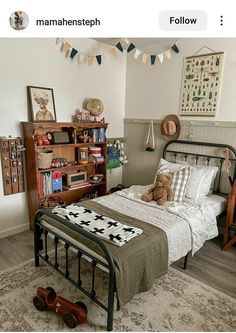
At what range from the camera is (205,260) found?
7.93 feet

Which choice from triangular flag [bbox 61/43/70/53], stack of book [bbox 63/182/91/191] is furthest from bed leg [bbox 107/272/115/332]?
triangular flag [bbox 61/43/70/53]

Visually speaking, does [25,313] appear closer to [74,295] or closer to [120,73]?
[74,295]

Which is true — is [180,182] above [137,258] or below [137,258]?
above

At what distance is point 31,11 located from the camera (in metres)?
1.30

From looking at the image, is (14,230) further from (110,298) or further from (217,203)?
(217,203)

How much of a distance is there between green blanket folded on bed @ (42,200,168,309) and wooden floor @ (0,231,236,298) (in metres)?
0.58

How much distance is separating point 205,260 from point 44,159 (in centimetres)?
207

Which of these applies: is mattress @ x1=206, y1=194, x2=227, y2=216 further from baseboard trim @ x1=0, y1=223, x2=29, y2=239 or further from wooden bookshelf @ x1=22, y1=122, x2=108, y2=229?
baseboard trim @ x1=0, y1=223, x2=29, y2=239

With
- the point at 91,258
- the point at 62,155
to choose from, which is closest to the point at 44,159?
the point at 62,155

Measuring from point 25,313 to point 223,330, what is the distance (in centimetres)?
139

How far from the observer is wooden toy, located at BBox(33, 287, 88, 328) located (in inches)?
61.2

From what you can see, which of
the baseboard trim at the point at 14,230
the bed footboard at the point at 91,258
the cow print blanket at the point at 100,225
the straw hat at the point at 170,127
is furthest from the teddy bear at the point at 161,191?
the baseboard trim at the point at 14,230

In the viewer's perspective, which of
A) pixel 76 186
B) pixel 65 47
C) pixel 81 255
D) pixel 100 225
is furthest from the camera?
pixel 76 186


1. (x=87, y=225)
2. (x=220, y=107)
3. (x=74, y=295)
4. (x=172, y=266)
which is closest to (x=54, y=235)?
(x=87, y=225)
